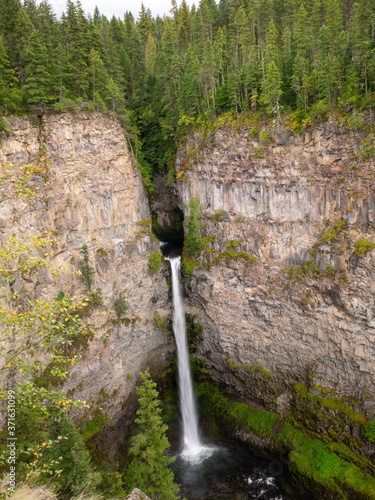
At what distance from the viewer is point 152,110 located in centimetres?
3547

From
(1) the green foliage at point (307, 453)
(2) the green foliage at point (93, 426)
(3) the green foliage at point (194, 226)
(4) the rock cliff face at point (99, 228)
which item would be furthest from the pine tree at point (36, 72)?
(1) the green foliage at point (307, 453)

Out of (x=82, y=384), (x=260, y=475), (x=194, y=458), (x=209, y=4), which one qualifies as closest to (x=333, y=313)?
(x=260, y=475)

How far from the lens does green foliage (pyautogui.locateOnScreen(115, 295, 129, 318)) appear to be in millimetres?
26047

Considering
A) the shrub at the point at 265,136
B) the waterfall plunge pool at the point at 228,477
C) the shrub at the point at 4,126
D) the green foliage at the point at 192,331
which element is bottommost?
the waterfall plunge pool at the point at 228,477

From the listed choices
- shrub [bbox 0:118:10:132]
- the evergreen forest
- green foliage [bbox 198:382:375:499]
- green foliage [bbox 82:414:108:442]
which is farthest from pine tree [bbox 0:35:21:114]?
green foliage [bbox 198:382:375:499]

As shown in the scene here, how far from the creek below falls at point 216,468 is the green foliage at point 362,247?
16841 mm

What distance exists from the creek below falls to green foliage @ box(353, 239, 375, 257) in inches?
663

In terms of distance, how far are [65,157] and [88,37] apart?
1297 cm

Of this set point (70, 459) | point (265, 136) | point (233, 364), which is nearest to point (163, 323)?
point (233, 364)

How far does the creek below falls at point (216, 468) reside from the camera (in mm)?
22391

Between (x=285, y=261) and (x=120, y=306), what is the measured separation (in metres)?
13.9

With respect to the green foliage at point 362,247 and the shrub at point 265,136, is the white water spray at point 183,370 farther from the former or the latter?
the green foliage at point 362,247

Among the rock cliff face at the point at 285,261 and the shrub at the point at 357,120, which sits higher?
the shrub at the point at 357,120

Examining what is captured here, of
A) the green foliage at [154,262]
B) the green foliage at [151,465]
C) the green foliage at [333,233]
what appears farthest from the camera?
the green foliage at [154,262]
